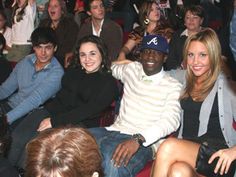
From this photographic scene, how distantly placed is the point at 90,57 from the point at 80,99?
288 millimetres

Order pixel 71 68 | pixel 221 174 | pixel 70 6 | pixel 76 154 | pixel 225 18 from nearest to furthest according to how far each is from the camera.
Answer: pixel 76 154, pixel 221 174, pixel 71 68, pixel 225 18, pixel 70 6

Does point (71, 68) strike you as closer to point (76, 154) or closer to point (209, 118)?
point (209, 118)

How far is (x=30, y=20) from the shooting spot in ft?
16.6

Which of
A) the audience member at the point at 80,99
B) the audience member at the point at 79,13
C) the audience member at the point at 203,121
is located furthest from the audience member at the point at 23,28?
the audience member at the point at 203,121

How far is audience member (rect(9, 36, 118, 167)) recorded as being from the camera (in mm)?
2896

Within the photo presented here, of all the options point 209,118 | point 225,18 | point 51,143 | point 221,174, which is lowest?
point 221,174

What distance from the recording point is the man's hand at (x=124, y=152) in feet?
8.06

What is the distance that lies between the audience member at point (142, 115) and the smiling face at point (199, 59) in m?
0.15

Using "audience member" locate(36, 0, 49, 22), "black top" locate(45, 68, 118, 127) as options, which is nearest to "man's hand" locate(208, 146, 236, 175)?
"black top" locate(45, 68, 118, 127)

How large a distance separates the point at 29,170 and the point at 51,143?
115 millimetres

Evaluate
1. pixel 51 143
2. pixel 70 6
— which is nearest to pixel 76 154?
pixel 51 143

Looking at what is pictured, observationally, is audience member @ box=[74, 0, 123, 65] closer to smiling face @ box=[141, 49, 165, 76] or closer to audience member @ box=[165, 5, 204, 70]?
audience member @ box=[165, 5, 204, 70]

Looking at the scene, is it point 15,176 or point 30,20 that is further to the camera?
point 30,20

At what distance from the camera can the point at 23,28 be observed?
502 cm
